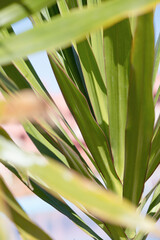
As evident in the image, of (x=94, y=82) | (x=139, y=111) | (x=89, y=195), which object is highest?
(x=94, y=82)

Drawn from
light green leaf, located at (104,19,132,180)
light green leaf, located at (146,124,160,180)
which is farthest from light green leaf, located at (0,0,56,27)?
light green leaf, located at (146,124,160,180)

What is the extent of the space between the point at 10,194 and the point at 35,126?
429mm

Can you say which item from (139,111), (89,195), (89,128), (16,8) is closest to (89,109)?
(89,128)

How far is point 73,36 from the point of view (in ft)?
0.88

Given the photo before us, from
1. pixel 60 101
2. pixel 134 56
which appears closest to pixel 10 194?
pixel 134 56

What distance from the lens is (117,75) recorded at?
0.66m

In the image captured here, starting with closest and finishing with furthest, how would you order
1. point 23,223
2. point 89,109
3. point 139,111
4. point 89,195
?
point 89,195 < point 23,223 < point 139,111 < point 89,109

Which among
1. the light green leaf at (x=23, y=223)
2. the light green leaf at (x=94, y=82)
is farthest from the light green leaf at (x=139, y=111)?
the light green leaf at (x=23, y=223)

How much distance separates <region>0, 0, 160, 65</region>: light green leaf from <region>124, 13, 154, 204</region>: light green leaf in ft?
0.74

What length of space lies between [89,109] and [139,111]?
0.49 feet

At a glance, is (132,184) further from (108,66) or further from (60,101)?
(60,101)

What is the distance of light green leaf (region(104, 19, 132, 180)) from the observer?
0.63m

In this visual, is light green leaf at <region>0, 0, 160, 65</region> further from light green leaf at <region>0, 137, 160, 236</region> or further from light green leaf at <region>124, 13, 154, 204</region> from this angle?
light green leaf at <region>124, 13, 154, 204</region>

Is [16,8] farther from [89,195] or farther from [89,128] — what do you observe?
[89,128]
